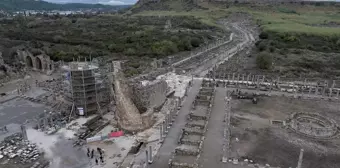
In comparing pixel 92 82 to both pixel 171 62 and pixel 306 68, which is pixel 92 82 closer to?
pixel 171 62

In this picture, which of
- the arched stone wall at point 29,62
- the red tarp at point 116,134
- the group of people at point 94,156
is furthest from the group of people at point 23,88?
the group of people at point 94,156

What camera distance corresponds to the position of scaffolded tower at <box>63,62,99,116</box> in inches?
1342

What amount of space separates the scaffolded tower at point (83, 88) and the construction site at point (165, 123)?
121 millimetres


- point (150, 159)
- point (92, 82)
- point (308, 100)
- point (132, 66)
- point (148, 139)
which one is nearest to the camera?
point (150, 159)

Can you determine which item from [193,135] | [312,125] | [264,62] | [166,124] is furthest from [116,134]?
[264,62]

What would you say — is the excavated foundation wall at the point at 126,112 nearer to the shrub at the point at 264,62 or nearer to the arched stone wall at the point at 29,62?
the shrub at the point at 264,62

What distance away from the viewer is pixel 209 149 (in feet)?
85.7

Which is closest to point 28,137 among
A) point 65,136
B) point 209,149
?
point 65,136

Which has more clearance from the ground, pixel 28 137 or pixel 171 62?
pixel 171 62

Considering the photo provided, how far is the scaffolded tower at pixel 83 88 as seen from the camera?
34094mm

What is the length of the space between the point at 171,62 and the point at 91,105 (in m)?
28.2

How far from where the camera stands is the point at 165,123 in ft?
101

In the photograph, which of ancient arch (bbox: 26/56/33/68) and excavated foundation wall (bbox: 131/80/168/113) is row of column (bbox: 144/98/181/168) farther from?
ancient arch (bbox: 26/56/33/68)

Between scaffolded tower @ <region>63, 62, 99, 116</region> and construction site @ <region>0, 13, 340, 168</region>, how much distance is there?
12cm
